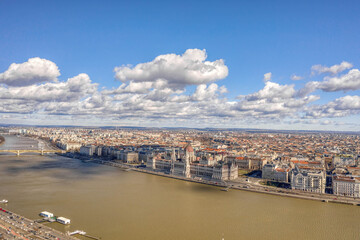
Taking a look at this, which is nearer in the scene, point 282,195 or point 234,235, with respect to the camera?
point 234,235

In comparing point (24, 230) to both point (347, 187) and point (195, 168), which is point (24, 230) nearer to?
point (195, 168)

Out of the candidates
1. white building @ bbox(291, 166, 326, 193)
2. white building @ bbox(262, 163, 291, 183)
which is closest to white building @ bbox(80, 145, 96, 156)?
white building @ bbox(262, 163, 291, 183)

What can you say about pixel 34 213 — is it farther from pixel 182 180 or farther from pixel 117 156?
pixel 117 156

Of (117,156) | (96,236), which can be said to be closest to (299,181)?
(96,236)

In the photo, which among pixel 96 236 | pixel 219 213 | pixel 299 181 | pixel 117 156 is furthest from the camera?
pixel 117 156

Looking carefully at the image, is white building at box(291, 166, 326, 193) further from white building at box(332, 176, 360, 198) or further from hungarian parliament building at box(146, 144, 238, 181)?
hungarian parliament building at box(146, 144, 238, 181)

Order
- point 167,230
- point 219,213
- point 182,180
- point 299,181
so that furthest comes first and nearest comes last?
point 182,180 < point 299,181 < point 219,213 < point 167,230

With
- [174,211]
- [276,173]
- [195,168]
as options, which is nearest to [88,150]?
[195,168]
